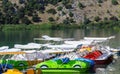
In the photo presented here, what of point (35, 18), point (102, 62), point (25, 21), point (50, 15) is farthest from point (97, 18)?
point (102, 62)

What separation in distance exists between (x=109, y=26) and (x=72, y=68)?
5209 inches

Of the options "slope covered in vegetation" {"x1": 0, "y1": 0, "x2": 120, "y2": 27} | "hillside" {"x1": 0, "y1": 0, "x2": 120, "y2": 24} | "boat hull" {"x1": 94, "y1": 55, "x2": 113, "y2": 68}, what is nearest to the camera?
"boat hull" {"x1": 94, "y1": 55, "x2": 113, "y2": 68}

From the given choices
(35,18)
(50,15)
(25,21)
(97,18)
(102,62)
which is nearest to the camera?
(102,62)

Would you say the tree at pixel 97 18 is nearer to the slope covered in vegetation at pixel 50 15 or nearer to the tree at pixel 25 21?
the slope covered in vegetation at pixel 50 15

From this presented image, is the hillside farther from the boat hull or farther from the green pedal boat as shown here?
the green pedal boat

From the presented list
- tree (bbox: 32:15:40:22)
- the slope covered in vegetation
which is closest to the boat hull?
the slope covered in vegetation

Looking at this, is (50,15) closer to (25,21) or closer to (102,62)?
(25,21)

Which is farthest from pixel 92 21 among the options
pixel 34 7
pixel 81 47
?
pixel 81 47

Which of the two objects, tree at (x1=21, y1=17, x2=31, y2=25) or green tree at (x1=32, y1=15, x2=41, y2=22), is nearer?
tree at (x1=21, y1=17, x2=31, y2=25)

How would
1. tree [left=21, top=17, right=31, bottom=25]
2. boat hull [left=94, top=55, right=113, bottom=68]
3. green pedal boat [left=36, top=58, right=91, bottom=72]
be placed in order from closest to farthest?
1. green pedal boat [left=36, top=58, right=91, bottom=72]
2. boat hull [left=94, top=55, right=113, bottom=68]
3. tree [left=21, top=17, right=31, bottom=25]

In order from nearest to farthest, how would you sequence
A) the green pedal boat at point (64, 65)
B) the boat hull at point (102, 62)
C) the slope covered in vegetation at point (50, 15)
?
the green pedal boat at point (64, 65), the boat hull at point (102, 62), the slope covered in vegetation at point (50, 15)

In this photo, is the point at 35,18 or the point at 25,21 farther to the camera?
the point at 35,18

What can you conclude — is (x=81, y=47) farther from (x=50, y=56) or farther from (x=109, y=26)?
(x=109, y=26)

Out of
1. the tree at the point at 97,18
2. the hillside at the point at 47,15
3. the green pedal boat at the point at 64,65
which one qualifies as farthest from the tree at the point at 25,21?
the green pedal boat at the point at 64,65
